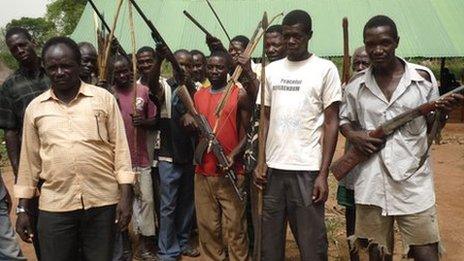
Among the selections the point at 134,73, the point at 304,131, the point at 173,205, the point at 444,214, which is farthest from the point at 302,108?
the point at 444,214

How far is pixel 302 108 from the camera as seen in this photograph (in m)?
3.01

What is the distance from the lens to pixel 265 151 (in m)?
3.21

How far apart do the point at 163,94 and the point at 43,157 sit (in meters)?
1.75

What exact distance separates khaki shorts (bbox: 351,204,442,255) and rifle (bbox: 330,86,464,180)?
27 centimetres

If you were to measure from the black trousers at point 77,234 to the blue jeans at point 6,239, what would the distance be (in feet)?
3.15

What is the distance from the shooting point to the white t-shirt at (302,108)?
3.00 meters

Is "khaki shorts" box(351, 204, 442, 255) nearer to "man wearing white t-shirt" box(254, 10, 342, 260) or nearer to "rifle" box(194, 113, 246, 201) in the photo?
"man wearing white t-shirt" box(254, 10, 342, 260)

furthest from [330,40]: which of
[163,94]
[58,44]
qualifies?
[58,44]

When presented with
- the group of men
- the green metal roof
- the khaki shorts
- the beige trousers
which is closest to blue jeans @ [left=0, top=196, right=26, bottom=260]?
the group of men

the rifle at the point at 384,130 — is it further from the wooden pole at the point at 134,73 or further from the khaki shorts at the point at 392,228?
the wooden pole at the point at 134,73

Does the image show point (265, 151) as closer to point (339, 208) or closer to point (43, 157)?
point (43, 157)

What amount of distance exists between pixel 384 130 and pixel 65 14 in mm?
56061

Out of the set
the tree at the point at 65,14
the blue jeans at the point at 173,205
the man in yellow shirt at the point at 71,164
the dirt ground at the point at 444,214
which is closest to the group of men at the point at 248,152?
the man in yellow shirt at the point at 71,164

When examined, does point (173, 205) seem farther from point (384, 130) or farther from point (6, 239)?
point (384, 130)
